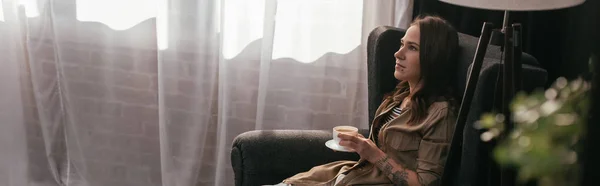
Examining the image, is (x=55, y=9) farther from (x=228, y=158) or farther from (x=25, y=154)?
(x=228, y=158)

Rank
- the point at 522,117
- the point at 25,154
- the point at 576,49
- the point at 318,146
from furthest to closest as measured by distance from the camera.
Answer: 1. the point at 25,154
2. the point at 318,146
3. the point at 576,49
4. the point at 522,117

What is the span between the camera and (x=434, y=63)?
2039 mm

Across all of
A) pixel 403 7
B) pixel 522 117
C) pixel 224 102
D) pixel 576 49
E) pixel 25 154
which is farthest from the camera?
pixel 25 154

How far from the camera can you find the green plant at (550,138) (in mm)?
459

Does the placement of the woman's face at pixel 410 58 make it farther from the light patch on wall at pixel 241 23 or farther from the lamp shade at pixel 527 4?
the light patch on wall at pixel 241 23

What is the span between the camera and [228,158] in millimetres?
2869

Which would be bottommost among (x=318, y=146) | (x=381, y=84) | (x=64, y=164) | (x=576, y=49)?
A: (x=64, y=164)

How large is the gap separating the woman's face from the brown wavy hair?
0.05 feet

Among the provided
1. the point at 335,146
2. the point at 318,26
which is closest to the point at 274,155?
the point at 335,146

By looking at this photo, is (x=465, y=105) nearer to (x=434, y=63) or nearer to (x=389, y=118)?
(x=434, y=63)

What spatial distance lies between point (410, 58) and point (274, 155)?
0.50 meters

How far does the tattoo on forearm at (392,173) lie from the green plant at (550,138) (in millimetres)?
1488

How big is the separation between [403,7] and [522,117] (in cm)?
207

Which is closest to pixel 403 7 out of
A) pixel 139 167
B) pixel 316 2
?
pixel 316 2
